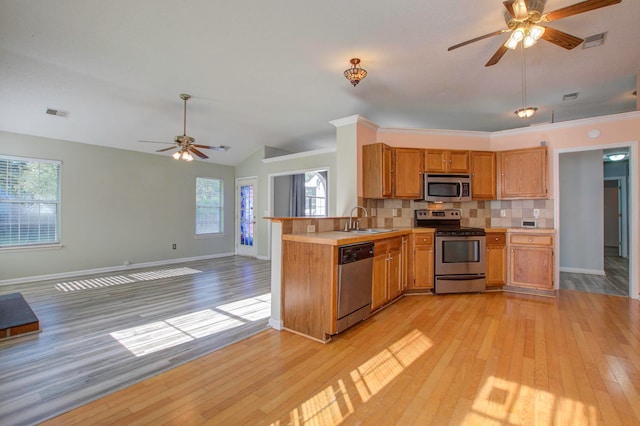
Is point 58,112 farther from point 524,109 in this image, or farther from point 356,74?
point 524,109

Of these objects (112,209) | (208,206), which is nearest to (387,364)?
(112,209)

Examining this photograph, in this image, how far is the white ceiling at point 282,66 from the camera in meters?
2.72

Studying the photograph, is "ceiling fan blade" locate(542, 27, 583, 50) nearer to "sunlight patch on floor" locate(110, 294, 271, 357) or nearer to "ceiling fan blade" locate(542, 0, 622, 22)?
"ceiling fan blade" locate(542, 0, 622, 22)

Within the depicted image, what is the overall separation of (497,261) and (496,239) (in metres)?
0.32

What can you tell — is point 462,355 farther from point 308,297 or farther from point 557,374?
point 308,297

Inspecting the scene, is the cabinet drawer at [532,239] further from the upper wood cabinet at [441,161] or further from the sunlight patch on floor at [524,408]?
the sunlight patch on floor at [524,408]

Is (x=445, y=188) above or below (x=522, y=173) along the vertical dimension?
below

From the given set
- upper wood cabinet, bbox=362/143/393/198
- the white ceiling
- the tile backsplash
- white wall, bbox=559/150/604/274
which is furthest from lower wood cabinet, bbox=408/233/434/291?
white wall, bbox=559/150/604/274

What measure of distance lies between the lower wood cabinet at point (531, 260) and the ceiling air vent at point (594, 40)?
230 cm

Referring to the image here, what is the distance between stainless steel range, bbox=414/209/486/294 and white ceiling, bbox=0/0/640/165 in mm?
2044

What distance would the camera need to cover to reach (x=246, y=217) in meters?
8.07

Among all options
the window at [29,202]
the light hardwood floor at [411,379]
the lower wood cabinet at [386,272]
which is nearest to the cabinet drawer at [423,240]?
the lower wood cabinet at [386,272]

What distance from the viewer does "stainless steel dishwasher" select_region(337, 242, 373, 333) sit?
279 cm

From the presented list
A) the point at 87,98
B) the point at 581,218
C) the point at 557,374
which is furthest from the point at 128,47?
the point at 581,218
